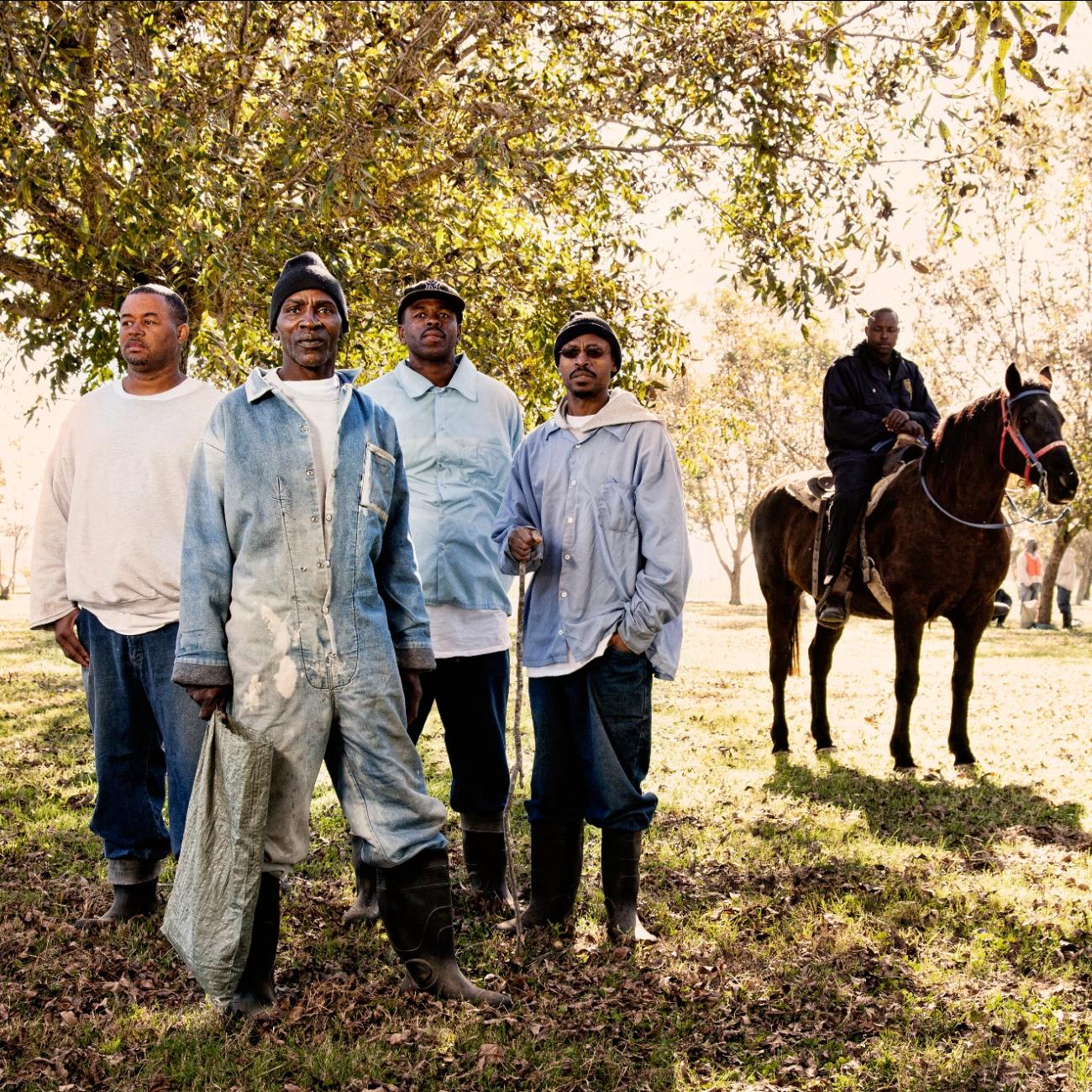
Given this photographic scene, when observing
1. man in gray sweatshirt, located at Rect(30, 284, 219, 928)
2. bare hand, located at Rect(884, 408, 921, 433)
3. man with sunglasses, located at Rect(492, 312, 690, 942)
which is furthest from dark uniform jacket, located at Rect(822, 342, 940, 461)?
man in gray sweatshirt, located at Rect(30, 284, 219, 928)

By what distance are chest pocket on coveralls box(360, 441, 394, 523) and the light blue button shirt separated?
0.97 meters

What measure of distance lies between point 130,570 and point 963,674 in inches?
251

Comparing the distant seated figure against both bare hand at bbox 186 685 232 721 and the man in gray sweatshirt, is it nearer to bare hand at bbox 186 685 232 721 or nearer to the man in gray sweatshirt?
the man in gray sweatshirt

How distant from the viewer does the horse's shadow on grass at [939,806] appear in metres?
6.76

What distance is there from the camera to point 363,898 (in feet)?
17.6

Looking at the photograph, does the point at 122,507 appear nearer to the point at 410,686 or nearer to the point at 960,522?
the point at 410,686

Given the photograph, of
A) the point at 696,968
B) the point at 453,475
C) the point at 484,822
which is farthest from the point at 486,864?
the point at 453,475

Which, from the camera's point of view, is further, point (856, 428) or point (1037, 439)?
point (856, 428)

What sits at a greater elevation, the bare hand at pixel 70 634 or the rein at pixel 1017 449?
the rein at pixel 1017 449

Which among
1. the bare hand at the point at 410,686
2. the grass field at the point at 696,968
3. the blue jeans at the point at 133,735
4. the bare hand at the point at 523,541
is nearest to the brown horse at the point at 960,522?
the grass field at the point at 696,968

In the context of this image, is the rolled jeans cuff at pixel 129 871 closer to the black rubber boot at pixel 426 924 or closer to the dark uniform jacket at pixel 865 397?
the black rubber boot at pixel 426 924

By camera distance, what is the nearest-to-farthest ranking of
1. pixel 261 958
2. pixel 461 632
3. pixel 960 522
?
pixel 261 958 < pixel 461 632 < pixel 960 522

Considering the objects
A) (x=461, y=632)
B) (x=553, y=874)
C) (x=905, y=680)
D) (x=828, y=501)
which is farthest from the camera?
(x=828, y=501)

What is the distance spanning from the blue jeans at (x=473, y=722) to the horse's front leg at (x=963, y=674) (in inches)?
184
